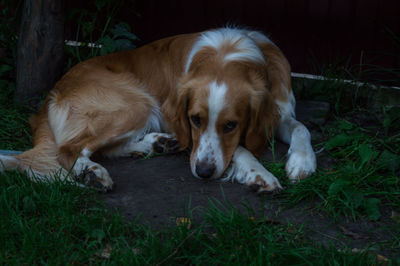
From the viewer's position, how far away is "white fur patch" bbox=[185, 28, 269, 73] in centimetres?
353

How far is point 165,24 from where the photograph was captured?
18.3 feet

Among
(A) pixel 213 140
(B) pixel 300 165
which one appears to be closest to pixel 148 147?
(A) pixel 213 140

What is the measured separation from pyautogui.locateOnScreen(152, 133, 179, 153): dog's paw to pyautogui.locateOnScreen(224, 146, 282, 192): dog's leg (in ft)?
1.87

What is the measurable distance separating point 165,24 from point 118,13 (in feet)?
1.89

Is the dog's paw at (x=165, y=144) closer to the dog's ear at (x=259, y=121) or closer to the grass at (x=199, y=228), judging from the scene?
the dog's ear at (x=259, y=121)

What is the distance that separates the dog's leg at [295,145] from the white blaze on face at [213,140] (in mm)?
478

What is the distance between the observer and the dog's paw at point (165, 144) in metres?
3.72

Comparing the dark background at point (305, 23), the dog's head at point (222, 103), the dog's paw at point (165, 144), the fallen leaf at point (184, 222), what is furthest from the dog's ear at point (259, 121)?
the dark background at point (305, 23)

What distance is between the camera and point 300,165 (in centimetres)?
314

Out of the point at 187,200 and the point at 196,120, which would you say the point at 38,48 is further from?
the point at 187,200

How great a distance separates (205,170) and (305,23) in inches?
107

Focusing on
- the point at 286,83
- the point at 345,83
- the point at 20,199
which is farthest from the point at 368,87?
the point at 20,199

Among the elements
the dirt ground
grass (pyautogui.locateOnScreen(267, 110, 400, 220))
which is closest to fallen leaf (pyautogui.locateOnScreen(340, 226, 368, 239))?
the dirt ground

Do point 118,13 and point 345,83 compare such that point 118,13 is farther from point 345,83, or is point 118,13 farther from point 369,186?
point 369,186
